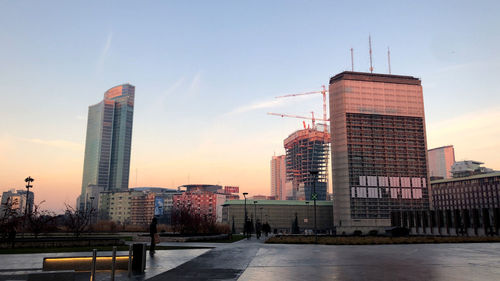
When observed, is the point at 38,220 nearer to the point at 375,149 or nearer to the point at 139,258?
the point at 139,258

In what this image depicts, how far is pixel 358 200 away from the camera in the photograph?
570 ft

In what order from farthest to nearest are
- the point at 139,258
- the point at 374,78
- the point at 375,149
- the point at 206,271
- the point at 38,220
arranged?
1. the point at 374,78
2. the point at 375,149
3. the point at 38,220
4. the point at 206,271
5. the point at 139,258

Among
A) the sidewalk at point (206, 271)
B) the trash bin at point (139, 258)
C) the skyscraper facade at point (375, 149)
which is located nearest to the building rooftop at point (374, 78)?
the skyscraper facade at point (375, 149)

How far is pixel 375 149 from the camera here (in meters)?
179

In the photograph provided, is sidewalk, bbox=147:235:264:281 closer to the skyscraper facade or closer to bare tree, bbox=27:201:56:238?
bare tree, bbox=27:201:56:238

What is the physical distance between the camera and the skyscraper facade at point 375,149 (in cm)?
17462

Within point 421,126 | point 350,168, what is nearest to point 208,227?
point 350,168

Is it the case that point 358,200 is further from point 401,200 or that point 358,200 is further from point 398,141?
point 398,141

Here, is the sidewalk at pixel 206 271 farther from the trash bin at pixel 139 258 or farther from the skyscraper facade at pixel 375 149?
the skyscraper facade at pixel 375 149

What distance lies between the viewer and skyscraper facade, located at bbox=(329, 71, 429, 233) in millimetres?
174625

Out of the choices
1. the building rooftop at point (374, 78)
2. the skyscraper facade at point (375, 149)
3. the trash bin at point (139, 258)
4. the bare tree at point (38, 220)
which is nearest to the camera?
the trash bin at point (139, 258)

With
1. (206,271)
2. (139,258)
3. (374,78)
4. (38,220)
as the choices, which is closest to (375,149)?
(374,78)

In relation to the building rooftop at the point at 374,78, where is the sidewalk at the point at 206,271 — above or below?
below

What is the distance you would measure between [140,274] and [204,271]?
8.60ft
